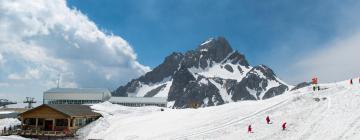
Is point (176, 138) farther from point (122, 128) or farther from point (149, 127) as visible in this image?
point (122, 128)

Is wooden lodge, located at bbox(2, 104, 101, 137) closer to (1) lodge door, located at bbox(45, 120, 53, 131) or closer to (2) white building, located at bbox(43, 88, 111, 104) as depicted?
(1) lodge door, located at bbox(45, 120, 53, 131)

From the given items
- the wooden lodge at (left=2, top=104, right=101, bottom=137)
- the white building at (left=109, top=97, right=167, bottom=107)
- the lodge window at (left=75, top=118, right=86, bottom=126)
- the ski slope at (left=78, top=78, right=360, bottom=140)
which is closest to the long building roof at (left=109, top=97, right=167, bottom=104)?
the white building at (left=109, top=97, right=167, bottom=107)

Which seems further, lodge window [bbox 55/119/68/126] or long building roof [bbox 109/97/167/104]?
long building roof [bbox 109/97/167/104]

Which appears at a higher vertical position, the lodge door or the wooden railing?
the lodge door

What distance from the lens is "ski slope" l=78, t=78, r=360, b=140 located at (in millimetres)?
36375

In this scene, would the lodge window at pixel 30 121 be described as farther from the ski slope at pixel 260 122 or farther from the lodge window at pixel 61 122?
the ski slope at pixel 260 122

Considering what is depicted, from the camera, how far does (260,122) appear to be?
42750mm

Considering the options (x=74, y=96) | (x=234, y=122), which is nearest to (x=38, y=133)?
(x=234, y=122)

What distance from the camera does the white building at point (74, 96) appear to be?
487 ft

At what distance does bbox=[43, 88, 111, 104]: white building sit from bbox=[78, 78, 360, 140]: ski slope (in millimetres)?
90140

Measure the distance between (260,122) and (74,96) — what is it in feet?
391

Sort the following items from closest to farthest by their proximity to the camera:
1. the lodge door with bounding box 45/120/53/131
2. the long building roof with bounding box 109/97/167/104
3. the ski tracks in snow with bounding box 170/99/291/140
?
1. the ski tracks in snow with bounding box 170/99/291/140
2. the lodge door with bounding box 45/120/53/131
3. the long building roof with bounding box 109/97/167/104

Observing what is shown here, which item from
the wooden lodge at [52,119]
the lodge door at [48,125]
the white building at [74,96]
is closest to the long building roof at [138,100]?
the white building at [74,96]

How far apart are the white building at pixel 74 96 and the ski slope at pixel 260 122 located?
296 feet
